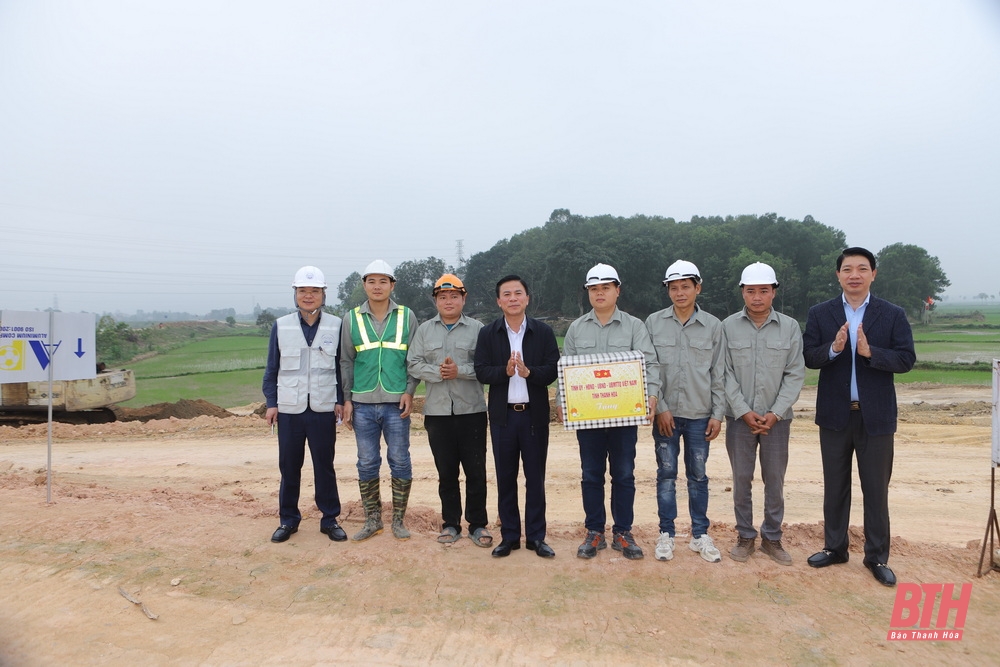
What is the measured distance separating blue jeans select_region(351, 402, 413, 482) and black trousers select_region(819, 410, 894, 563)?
3429mm

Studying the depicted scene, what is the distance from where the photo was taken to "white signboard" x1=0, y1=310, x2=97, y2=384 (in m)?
6.67

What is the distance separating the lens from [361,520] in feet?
19.3

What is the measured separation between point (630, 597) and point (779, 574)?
4.15 feet

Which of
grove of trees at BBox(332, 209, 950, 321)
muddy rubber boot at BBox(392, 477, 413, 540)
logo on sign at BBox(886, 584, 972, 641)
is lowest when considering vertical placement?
logo on sign at BBox(886, 584, 972, 641)

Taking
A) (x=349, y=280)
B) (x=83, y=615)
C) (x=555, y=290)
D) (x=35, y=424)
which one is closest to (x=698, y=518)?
(x=83, y=615)

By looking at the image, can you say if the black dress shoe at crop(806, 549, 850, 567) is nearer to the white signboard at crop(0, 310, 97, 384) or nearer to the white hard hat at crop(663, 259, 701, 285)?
the white hard hat at crop(663, 259, 701, 285)

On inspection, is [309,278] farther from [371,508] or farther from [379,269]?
[371,508]

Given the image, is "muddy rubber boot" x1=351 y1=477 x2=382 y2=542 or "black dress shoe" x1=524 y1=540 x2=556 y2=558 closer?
"black dress shoe" x1=524 y1=540 x2=556 y2=558

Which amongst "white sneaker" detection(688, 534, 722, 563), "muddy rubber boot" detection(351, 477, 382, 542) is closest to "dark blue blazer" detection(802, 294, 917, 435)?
"white sneaker" detection(688, 534, 722, 563)

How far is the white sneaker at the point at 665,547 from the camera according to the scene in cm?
469

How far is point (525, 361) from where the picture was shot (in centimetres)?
474

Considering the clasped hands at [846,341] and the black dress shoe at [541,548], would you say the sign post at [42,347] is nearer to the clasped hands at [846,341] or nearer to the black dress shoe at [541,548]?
the black dress shoe at [541,548]

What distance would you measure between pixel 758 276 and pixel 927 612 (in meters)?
2.64

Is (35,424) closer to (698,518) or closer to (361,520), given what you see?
(361,520)
